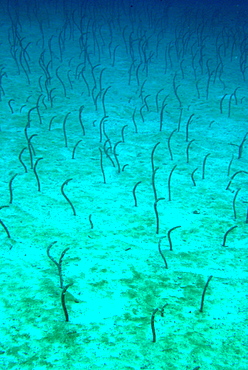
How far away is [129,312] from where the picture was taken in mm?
2125

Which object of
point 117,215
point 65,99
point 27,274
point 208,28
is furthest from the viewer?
point 208,28

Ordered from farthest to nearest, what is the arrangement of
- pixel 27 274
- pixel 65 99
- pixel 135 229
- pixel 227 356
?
pixel 65 99, pixel 135 229, pixel 27 274, pixel 227 356

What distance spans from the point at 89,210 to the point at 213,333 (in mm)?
1785

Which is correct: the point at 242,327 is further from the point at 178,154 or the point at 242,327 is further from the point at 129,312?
the point at 178,154

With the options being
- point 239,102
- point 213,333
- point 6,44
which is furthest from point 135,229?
point 6,44

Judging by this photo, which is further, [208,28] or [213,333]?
[208,28]

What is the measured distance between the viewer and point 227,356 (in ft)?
6.00

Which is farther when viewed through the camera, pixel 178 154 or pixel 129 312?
pixel 178 154

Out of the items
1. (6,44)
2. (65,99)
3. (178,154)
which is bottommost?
(178,154)

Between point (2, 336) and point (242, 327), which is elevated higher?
point (2, 336)

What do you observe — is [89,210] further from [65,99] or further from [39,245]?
[65,99]

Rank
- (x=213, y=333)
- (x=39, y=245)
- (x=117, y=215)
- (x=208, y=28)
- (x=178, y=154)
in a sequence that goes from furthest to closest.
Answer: (x=208, y=28)
(x=178, y=154)
(x=117, y=215)
(x=39, y=245)
(x=213, y=333)

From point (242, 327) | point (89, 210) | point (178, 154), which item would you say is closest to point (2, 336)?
point (242, 327)

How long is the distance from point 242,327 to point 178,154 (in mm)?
3049
